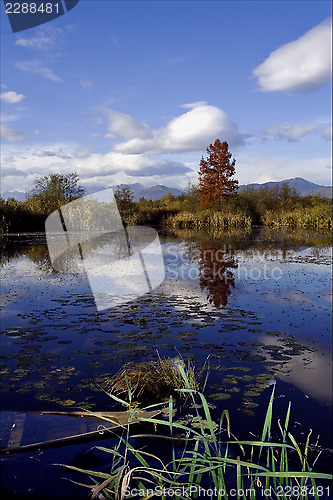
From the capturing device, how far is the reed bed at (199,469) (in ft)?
6.87

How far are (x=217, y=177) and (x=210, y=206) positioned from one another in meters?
3.64

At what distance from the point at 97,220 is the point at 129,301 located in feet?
75.7

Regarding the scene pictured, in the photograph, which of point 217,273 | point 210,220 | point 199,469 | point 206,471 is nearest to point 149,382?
point 206,471

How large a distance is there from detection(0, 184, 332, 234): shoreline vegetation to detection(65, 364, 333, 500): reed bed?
1132 inches

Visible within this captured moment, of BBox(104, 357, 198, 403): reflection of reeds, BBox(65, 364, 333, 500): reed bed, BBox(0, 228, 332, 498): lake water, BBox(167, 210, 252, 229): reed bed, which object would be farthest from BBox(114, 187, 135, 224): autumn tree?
BBox(65, 364, 333, 500): reed bed

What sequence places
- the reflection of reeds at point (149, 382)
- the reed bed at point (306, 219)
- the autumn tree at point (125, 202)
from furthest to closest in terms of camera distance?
the autumn tree at point (125, 202) < the reed bed at point (306, 219) < the reflection of reeds at point (149, 382)

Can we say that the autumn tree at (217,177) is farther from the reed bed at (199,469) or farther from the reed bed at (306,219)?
the reed bed at (199,469)

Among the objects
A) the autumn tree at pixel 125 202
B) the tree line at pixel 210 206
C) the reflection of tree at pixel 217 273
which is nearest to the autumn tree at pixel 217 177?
the tree line at pixel 210 206

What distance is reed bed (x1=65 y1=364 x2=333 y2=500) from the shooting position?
2.09 meters

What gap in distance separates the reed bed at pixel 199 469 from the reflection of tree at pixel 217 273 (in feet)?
18.2

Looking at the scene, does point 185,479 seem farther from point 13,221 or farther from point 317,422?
point 13,221

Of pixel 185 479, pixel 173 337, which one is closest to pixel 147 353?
pixel 173 337

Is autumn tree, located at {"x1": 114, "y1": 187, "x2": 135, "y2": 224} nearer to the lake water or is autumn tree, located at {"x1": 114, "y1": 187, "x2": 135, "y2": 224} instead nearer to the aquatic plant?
the lake water

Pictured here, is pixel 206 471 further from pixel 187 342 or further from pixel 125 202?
pixel 125 202
